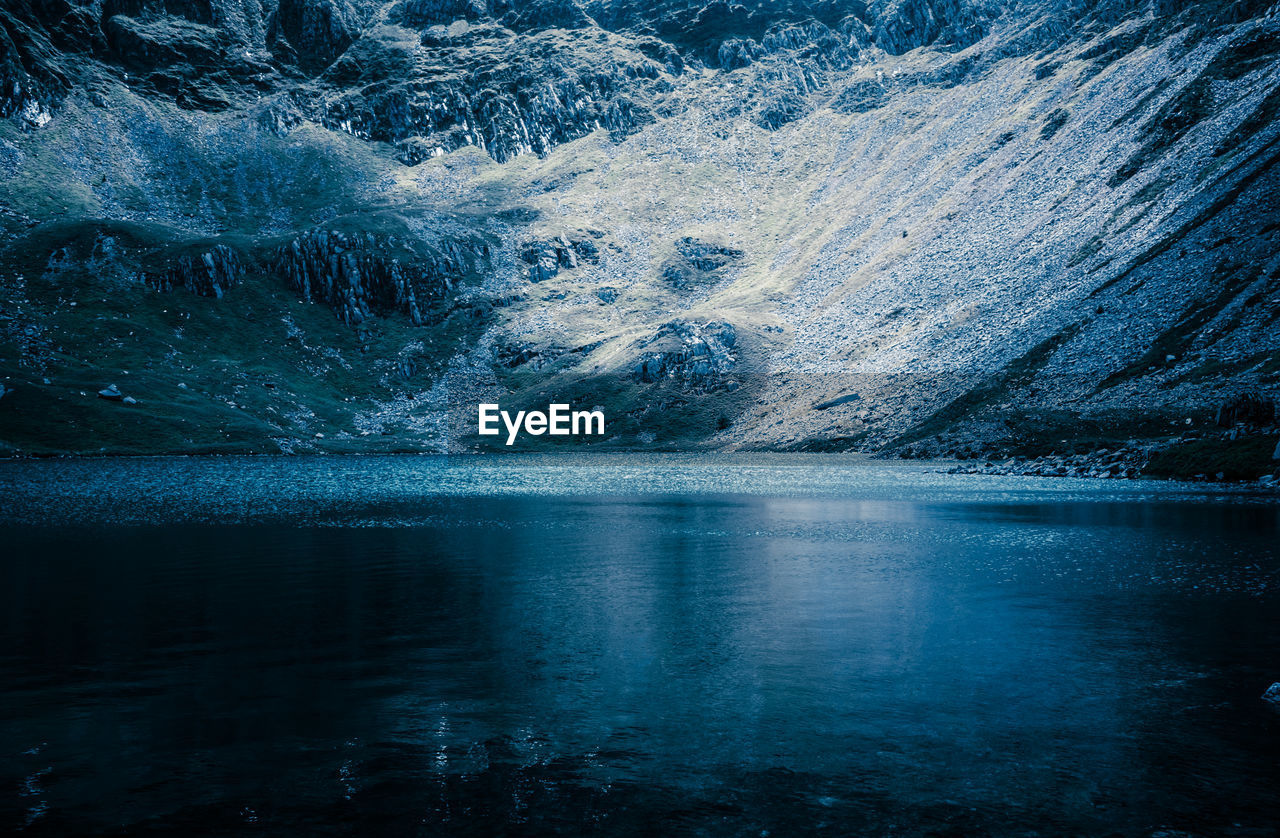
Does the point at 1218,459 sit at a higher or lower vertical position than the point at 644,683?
higher

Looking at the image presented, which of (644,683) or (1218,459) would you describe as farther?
(1218,459)

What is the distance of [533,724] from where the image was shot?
1616cm

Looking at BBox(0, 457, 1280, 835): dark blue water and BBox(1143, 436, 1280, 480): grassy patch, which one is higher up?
BBox(1143, 436, 1280, 480): grassy patch

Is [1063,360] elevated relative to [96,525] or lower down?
elevated

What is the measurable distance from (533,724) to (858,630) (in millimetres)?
12005

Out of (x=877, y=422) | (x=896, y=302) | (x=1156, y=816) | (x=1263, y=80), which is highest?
(x=1263, y=80)

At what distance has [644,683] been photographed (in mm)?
19125

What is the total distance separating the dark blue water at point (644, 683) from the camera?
40.8ft

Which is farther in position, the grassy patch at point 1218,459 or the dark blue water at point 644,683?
the grassy patch at point 1218,459

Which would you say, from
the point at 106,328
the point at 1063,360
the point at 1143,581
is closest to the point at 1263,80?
the point at 1063,360

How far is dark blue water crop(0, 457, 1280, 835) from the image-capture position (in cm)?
1243

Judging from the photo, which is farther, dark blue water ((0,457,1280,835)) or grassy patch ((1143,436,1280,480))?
grassy patch ((1143,436,1280,480))

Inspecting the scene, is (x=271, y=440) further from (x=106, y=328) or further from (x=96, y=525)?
(x=96, y=525)

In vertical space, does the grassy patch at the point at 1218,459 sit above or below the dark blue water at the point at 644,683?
above
